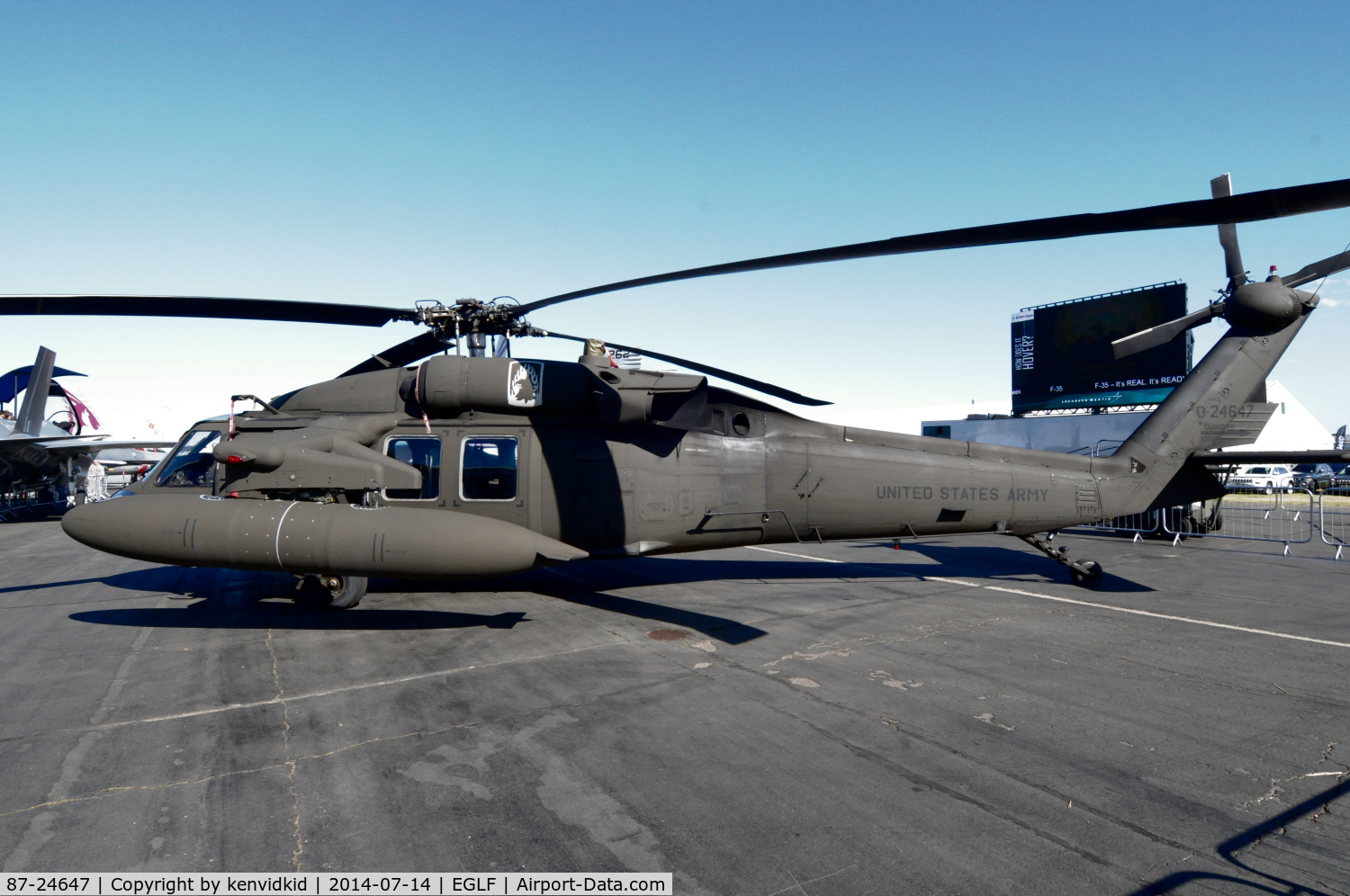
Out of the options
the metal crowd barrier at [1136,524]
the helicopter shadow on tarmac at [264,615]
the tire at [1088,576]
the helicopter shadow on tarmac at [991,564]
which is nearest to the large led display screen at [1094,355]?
the metal crowd barrier at [1136,524]

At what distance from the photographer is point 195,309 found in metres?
7.78

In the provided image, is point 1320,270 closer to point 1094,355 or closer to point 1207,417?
point 1207,417

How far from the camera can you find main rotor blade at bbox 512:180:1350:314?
147 inches

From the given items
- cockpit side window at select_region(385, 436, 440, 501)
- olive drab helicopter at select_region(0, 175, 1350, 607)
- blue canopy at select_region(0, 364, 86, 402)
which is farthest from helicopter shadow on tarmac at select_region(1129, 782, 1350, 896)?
blue canopy at select_region(0, 364, 86, 402)

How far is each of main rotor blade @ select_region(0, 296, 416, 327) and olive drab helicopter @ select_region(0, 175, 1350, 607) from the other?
0.03 m

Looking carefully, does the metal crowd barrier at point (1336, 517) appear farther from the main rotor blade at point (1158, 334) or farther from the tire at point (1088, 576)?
the tire at point (1088, 576)

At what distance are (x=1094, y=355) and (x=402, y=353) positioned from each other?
34.3m

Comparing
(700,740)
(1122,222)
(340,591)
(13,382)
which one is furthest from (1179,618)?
(13,382)

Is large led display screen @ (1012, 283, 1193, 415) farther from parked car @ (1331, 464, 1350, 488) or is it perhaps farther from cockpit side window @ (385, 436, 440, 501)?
cockpit side window @ (385, 436, 440, 501)

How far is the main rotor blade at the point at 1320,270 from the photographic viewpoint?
9.60 metres

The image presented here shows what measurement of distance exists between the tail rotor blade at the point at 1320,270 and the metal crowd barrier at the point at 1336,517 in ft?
17.3

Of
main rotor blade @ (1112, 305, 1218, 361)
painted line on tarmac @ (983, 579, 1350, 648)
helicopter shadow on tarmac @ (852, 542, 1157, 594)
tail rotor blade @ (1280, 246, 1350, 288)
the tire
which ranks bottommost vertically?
painted line on tarmac @ (983, 579, 1350, 648)

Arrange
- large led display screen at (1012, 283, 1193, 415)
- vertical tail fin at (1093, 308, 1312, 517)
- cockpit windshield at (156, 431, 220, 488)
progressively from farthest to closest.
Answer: large led display screen at (1012, 283, 1193, 415) → vertical tail fin at (1093, 308, 1312, 517) → cockpit windshield at (156, 431, 220, 488)

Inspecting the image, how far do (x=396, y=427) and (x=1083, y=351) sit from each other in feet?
115
